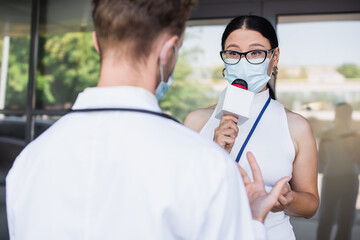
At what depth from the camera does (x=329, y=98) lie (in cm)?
419

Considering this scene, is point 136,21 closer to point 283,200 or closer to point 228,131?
point 228,131

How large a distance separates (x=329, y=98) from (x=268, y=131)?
281 cm

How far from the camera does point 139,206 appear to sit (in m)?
0.77

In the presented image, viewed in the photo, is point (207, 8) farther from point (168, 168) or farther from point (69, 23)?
point (168, 168)

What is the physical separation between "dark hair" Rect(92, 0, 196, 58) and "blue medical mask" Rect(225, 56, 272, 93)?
0.92m

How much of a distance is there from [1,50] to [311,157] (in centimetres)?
421

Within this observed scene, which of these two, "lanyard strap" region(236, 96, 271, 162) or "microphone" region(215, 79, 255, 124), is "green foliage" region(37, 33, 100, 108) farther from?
"microphone" region(215, 79, 255, 124)

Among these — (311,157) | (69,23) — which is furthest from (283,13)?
(69,23)

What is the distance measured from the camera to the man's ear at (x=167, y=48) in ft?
2.81

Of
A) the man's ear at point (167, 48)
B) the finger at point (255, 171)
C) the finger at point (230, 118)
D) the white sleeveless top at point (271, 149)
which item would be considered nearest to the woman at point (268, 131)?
the white sleeveless top at point (271, 149)

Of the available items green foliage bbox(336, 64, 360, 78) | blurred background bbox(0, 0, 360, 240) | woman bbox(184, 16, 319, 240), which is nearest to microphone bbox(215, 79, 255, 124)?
woman bbox(184, 16, 319, 240)

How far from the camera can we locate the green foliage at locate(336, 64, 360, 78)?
4051 mm

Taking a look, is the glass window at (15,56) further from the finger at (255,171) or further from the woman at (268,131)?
the finger at (255,171)

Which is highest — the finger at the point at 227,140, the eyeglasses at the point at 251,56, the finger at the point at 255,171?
the eyeglasses at the point at 251,56
